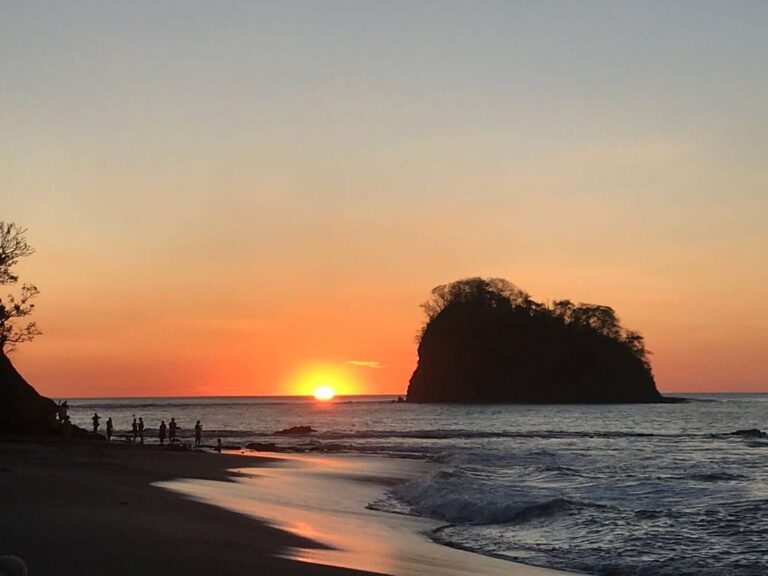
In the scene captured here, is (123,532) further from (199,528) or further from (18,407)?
(18,407)

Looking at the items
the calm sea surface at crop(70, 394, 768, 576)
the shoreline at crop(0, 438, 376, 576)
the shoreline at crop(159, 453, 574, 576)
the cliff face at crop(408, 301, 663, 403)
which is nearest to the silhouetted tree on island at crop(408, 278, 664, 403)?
the cliff face at crop(408, 301, 663, 403)

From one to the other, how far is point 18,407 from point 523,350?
130 m

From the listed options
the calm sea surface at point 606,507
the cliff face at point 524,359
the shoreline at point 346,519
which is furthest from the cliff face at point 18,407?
the cliff face at point 524,359

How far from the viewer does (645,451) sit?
4234cm

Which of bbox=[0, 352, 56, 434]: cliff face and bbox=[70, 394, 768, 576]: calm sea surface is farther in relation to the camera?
bbox=[0, 352, 56, 434]: cliff face

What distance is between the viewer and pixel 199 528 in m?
13.2

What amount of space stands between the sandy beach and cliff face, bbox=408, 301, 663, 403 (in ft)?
447

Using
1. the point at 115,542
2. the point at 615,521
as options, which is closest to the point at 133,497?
the point at 115,542

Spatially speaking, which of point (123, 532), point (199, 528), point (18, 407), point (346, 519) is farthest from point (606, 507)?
point (18, 407)

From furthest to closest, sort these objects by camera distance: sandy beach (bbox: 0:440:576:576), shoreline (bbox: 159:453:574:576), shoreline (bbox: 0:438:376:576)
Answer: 1. shoreline (bbox: 159:453:574:576)
2. sandy beach (bbox: 0:440:576:576)
3. shoreline (bbox: 0:438:376:576)

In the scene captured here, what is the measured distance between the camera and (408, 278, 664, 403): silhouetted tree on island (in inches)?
6324

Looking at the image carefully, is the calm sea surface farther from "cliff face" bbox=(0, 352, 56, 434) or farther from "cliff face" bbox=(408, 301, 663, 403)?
"cliff face" bbox=(408, 301, 663, 403)

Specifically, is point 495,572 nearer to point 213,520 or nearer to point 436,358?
point 213,520

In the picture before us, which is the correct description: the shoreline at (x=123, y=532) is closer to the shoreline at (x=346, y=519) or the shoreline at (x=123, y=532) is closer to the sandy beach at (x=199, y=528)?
the sandy beach at (x=199, y=528)
